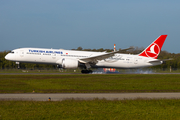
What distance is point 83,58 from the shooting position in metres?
39.3

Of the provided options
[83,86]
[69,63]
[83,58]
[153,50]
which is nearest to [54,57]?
[69,63]

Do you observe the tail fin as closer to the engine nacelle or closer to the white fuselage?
the white fuselage

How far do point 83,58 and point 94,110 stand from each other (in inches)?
1129

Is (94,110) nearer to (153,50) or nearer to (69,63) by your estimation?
(69,63)

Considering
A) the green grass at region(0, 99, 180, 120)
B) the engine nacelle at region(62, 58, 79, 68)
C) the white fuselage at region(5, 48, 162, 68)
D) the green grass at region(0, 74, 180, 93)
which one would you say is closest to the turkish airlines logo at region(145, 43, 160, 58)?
the white fuselage at region(5, 48, 162, 68)

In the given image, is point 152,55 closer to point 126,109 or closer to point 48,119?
point 126,109

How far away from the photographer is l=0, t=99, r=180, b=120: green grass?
31.1 ft

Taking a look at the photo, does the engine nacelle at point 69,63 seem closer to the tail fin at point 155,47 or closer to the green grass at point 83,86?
the green grass at point 83,86

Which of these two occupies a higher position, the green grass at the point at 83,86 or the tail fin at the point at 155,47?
the tail fin at the point at 155,47

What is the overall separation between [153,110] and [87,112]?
3.10 meters

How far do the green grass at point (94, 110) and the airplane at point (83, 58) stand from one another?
25822 mm

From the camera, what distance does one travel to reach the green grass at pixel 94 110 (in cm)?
949

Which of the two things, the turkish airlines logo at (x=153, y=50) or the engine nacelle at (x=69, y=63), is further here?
the turkish airlines logo at (x=153, y=50)

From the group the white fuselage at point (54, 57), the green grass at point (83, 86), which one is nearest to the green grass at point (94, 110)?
the green grass at point (83, 86)
